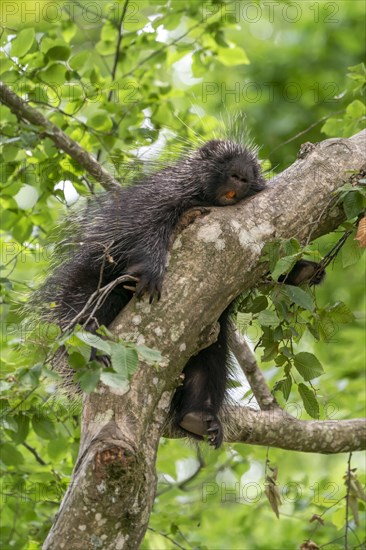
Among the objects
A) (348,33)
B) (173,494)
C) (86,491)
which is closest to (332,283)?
(348,33)

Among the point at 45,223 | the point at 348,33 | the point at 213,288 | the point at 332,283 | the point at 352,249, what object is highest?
the point at 348,33

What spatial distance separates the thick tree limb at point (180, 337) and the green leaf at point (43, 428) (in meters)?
0.82

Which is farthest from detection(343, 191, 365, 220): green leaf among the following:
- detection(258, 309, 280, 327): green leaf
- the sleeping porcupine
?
the sleeping porcupine

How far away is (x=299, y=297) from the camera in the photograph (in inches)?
110

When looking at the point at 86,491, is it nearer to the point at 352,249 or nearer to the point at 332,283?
the point at 352,249

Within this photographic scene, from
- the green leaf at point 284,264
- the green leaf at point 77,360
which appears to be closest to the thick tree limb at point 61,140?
the green leaf at point 284,264

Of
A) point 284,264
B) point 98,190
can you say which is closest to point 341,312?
point 284,264

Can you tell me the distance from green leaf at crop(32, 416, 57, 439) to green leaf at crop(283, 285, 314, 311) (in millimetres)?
1389

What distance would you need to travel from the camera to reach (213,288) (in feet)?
9.06

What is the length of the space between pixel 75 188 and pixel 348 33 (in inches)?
217

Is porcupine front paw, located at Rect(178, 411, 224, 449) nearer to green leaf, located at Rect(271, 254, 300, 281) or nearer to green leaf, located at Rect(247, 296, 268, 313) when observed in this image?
green leaf, located at Rect(247, 296, 268, 313)

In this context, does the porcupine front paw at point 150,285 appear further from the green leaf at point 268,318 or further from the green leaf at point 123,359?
the green leaf at point 123,359

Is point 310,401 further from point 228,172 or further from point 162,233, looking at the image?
point 228,172

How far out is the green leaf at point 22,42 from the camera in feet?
12.3
